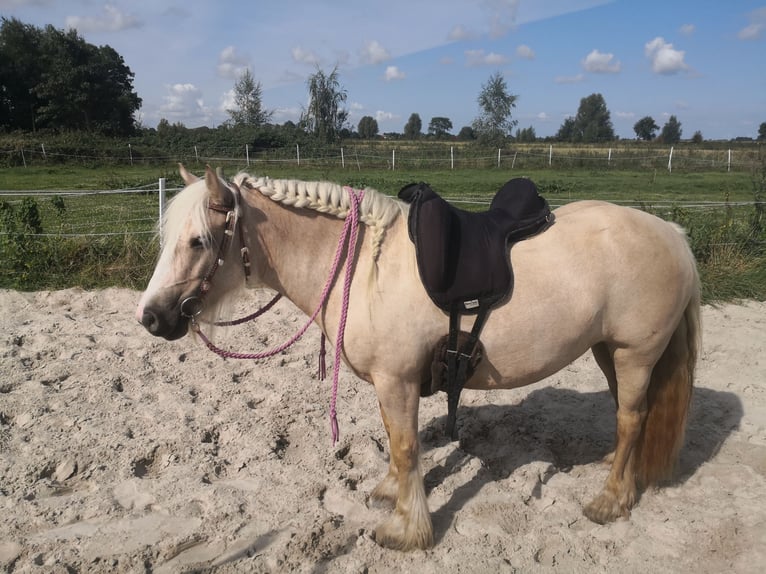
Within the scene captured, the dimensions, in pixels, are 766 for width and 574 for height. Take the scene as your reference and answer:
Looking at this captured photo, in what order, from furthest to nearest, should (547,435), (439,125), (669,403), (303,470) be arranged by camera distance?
1. (439,125)
2. (547,435)
3. (303,470)
4. (669,403)

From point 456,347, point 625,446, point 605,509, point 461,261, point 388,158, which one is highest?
point 388,158

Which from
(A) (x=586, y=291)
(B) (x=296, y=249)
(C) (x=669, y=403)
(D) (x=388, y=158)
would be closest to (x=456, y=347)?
(A) (x=586, y=291)

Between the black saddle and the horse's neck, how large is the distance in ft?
1.32

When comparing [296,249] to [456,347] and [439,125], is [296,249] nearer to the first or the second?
[456,347]

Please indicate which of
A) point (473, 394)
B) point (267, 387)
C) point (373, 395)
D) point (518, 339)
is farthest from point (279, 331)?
point (518, 339)

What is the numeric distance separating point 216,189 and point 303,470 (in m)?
1.78

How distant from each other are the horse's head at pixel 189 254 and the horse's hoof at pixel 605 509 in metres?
2.27

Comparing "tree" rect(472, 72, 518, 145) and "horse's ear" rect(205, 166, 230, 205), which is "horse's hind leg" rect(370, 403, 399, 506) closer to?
"horse's ear" rect(205, 166, 230, 205)

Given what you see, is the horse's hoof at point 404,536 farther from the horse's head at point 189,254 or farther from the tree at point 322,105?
the tree at point 322,105

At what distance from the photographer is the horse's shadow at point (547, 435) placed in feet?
10.1

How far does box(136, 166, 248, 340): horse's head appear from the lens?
6.78ft

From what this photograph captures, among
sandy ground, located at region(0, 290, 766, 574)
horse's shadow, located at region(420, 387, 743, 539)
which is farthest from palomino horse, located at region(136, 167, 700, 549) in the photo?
horse's shadow, located at region(420, 387, 743, 539)

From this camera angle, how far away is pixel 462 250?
89.7 inches

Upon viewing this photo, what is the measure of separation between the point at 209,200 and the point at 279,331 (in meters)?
3.18
